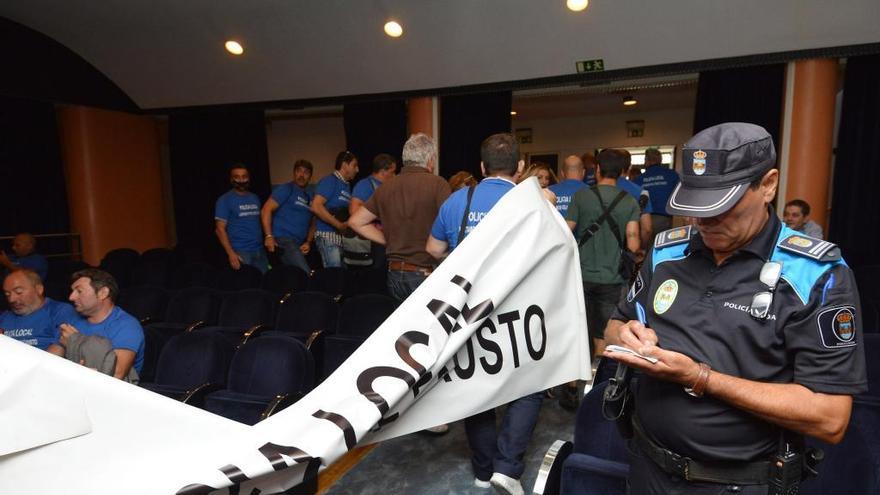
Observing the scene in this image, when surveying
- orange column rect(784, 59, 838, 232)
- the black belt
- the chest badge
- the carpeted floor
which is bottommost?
the carpeted floor

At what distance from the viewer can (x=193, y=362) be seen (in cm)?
294

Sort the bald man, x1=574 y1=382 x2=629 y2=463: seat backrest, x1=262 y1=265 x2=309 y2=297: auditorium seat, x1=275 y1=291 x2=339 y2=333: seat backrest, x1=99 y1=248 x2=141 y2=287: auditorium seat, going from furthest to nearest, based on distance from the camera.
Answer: x1=99 y1=248 x2=141 y2=287: auditorium seat
the bald man
x1=262 y1=265 x2=309 y2=297: auditorium seat
x1=275 y1=291 x2=339 y2=333: seat backrest
x1=574 y1=382 x2=629 y2=463: seat backrest

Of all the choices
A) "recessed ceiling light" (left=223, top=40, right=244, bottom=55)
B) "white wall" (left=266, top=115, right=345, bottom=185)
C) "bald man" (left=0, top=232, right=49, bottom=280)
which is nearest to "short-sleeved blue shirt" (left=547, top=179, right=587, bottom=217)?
"recessed ceiling light" (left=223, top=40, right=244, bottom=55)

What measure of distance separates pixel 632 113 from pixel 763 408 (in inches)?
386

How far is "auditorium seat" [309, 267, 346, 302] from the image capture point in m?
5.08

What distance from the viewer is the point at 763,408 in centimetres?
109

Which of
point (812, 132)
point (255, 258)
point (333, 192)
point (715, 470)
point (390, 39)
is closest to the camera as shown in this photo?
point (715, 470)

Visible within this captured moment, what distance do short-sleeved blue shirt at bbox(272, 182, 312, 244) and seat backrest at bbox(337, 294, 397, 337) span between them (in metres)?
1.98

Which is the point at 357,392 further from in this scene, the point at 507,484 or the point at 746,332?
the point at 746,332

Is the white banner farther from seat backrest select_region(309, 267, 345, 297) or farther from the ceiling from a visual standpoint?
the ceiling

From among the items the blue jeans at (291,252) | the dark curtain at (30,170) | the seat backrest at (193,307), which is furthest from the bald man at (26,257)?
the blue jeans at (291,252)

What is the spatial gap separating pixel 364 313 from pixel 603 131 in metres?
7.90

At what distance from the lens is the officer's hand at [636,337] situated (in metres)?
1.15

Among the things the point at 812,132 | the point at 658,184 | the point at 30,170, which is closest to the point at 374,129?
the point at 658,184
